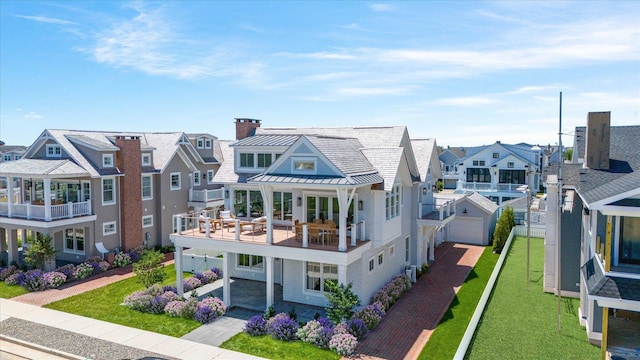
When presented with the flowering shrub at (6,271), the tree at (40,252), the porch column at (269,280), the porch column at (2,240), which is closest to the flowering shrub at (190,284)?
the porch column at (269,280)

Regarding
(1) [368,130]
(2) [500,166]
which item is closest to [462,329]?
(1) [368,130]

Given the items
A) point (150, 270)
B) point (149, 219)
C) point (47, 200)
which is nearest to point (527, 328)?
point (150, 270)

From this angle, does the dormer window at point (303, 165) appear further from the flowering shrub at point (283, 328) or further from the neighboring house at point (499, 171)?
→ the neighboring house at point (499, 171)

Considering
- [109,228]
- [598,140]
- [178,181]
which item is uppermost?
[598,140]

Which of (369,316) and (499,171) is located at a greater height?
(499,171)

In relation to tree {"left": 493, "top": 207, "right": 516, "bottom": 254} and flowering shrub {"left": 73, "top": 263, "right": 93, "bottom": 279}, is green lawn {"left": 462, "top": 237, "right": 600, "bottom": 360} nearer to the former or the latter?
tree {"left": 493, "top": 207, "right": 516, "bottom": 254}

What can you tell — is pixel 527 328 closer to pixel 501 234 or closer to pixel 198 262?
pixel 501 234
